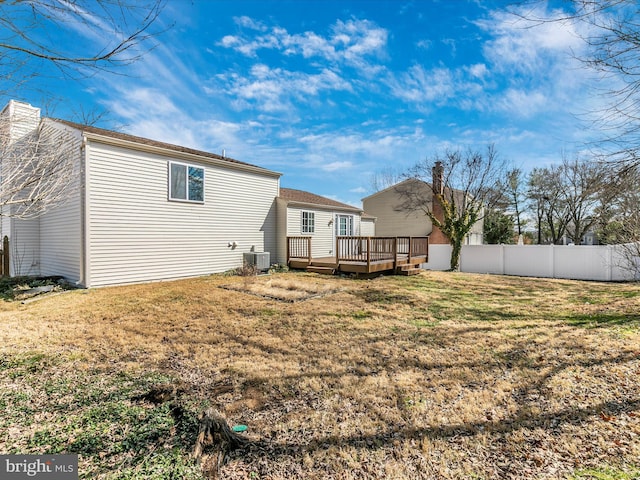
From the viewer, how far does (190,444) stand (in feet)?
7.76

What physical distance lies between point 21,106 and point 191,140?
5436mm

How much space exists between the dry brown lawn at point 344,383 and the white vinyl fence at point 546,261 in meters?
7.44

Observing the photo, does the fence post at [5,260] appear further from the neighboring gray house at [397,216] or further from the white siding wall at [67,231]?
the neighboring gray house at [397,216]

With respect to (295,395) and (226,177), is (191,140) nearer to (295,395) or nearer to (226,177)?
(226,177)

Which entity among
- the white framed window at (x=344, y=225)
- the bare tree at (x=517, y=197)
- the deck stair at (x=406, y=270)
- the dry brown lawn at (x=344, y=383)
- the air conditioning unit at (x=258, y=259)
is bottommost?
the dry brown lawn at (x=344, y=383)

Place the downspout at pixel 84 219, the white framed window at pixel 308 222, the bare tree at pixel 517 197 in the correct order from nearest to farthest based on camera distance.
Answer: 1. the downspout at pixel 84 219
2. the white framed window at pixel 308 222
3. the bare tree at pixel 517 197

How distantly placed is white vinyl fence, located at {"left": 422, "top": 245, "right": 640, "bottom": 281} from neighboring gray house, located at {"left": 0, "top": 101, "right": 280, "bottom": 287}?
37.0 ft

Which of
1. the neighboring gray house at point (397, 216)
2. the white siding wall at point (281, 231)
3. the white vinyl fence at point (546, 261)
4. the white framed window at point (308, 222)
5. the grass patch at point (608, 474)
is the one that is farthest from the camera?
the neighboring gray house at point (397, 216)

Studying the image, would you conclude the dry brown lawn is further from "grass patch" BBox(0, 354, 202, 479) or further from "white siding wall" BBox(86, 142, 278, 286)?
"white siding wall" BBox(86, 142, 278, 286)

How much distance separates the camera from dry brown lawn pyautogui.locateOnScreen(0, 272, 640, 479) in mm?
2250

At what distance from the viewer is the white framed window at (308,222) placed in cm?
1464

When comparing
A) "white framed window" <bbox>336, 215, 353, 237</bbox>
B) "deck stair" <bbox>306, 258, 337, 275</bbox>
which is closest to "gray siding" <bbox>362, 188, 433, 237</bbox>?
"white framed window" <bbox>336, 215, 353, 237</bbox>

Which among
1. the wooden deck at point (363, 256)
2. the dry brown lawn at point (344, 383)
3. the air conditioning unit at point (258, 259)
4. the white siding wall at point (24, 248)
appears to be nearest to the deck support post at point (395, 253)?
the wooden deck at point (363, 256)

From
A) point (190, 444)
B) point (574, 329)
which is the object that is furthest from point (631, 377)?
point (190, 444)
